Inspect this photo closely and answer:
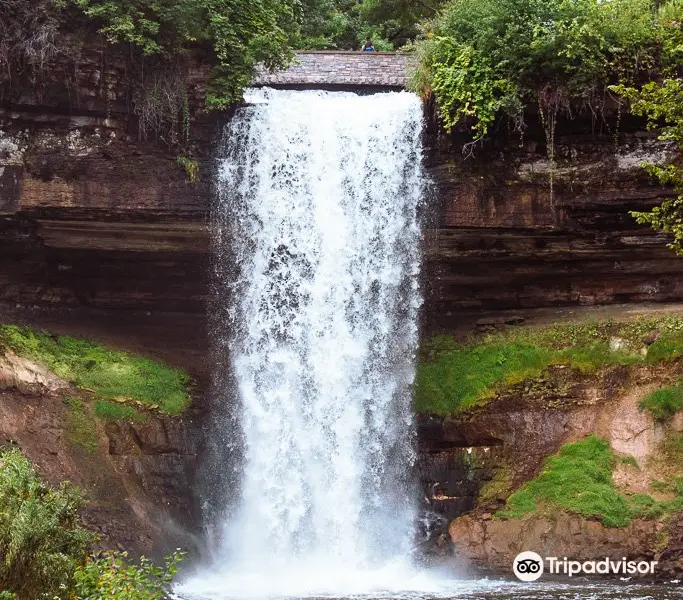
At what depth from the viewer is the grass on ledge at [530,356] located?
1780cm

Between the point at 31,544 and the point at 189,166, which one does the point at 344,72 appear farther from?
the point at 31,544

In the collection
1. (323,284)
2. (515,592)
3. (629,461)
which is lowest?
(515,592)

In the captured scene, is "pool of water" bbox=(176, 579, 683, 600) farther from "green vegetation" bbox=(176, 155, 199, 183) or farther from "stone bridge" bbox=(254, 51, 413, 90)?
"stone bridge" bbox=(254, 51, 413, 90)

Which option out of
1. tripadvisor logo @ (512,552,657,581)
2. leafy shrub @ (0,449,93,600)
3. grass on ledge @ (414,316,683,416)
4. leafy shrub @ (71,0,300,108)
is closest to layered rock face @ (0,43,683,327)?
leafy shrub @ (71,0,300,108)

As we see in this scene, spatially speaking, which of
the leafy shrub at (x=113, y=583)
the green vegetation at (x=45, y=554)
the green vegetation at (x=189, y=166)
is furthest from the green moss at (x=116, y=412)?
the leafy shrub at (x=113, y=583)

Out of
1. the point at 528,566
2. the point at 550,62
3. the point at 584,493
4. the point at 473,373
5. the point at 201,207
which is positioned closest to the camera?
the point at 528,566

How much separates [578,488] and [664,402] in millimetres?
2422

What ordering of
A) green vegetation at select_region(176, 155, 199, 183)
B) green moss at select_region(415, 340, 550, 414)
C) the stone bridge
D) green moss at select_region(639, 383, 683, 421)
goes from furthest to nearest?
the stone bridge
green moss at select_region(415, 340, 550, 414)
green vegetation at select_region(176, 155, 199, 183)
green moss at select_region(639, 383, 683, 421)

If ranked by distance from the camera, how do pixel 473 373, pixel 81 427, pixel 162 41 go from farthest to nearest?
pixel 473 373, pixel 162 41, pixel 81 427

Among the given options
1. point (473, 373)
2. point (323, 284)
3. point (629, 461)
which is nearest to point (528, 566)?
point (629, 461)

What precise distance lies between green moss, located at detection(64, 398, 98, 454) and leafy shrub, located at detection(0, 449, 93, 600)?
25.8 feet

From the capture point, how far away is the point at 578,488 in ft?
51.9

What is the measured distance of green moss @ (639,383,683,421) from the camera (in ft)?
54.1

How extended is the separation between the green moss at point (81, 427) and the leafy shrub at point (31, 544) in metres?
7.86
